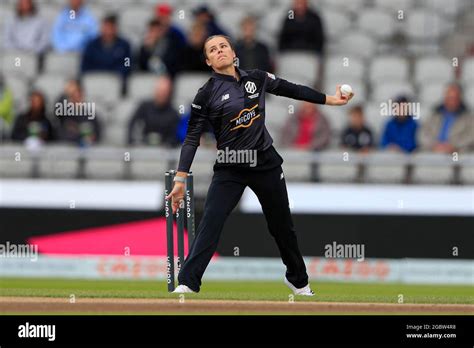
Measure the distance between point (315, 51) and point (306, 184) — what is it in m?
2.66

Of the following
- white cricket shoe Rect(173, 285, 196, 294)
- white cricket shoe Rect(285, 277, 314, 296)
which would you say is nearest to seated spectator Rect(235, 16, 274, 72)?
white cricket shoe Rect(285, 277, 314, 296)

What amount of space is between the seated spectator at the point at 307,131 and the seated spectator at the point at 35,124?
292 cm

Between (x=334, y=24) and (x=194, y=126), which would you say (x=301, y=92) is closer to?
(x=194, y=126)

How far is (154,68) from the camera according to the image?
19.3 metres

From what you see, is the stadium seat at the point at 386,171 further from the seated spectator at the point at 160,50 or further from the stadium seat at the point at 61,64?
the stadium seat at the point at 61,64

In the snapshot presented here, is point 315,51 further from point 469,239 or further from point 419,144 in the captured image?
point 469,239

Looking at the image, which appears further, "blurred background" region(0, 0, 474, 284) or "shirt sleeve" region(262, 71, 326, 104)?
"blurred background" region(0, 0, 474, 284)

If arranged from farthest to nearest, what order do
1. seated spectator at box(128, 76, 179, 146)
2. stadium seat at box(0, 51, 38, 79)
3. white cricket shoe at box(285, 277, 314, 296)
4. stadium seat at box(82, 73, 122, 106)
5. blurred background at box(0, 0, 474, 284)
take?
stadium seat at box(0, 51, 38, 79), stadium seat at box(82, 73, 122, 106), seated spectator at box(128, 76, 179, 146), blurred background at box(0, 0, 474, 284), white cricket shoe at box(285, 277, 314, 296)

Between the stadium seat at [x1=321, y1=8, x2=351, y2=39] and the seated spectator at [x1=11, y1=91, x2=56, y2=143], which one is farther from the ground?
the stadium seat at [x1=321, y1=8, x2=351, y2=39]

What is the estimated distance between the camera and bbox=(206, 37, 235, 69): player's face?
37.9 feet

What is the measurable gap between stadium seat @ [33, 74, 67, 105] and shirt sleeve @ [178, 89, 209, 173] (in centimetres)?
734

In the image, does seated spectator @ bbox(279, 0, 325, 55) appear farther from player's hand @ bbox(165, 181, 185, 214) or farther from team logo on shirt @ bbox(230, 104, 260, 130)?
player's hand @ bbox(165, 181, 185, 214)

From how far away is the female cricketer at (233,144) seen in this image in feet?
38.1
